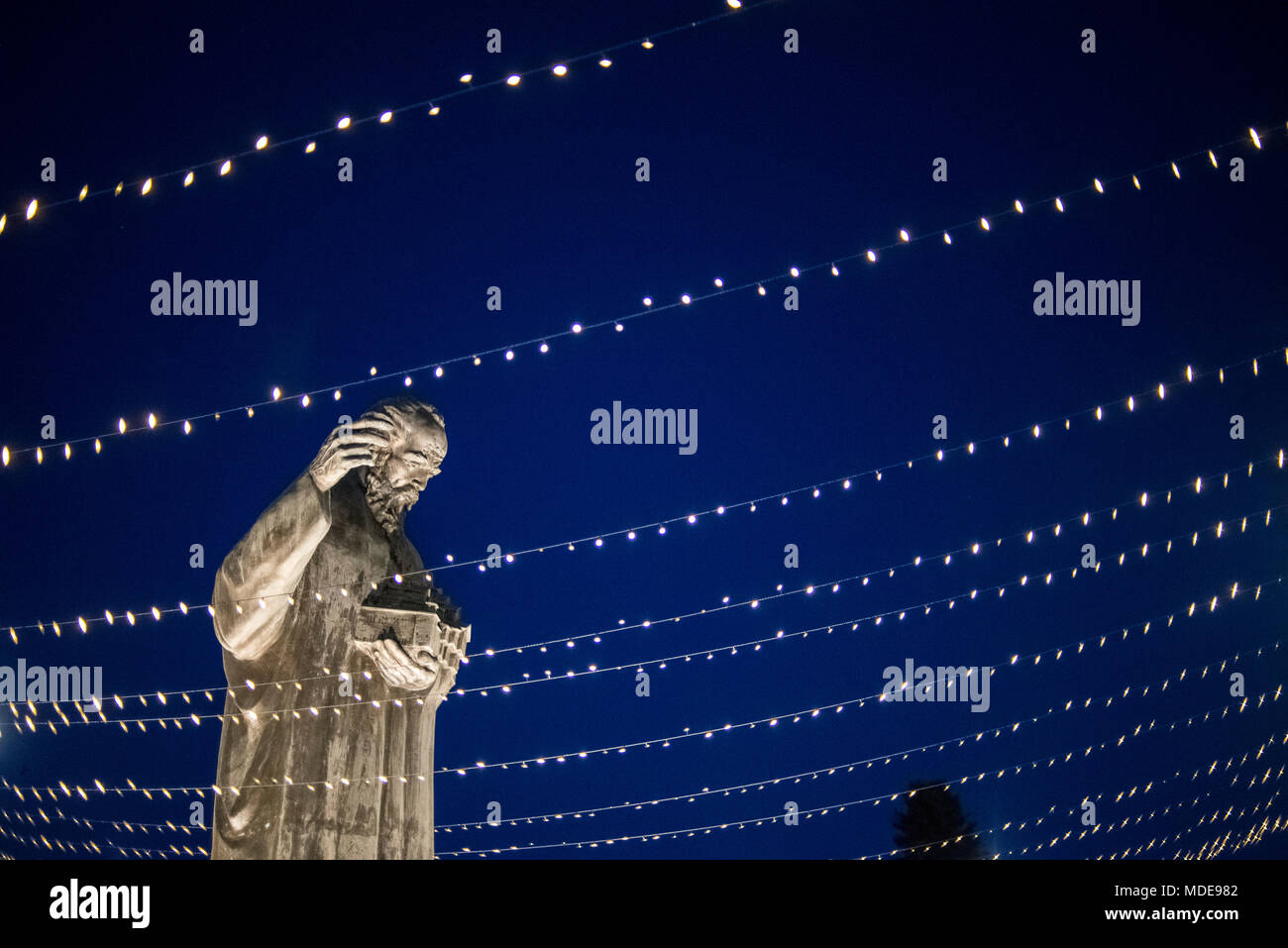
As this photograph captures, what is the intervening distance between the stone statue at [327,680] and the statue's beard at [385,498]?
0.18 meters

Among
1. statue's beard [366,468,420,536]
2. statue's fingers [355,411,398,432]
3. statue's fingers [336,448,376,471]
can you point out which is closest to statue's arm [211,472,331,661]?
statue's fingers [336,448,376,471]

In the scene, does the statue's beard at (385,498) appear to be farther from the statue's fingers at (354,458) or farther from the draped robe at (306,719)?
the statue's fingers at (354,458)

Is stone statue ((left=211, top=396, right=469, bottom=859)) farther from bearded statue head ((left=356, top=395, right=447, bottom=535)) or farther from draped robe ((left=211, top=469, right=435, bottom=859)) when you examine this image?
bearded statue head ((left=356, top=395, right=447, bottom=535))

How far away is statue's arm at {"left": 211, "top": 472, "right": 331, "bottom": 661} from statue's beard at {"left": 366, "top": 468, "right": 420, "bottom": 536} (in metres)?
0.61

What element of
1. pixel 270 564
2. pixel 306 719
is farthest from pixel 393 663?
pixel 270 564

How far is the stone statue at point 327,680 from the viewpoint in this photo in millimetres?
5230

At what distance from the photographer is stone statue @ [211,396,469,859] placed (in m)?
5.23

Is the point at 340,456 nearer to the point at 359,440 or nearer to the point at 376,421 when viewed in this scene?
the point at 359,440

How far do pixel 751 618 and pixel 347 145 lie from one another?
865 cm

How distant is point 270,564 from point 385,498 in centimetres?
90

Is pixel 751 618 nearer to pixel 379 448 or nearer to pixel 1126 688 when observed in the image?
pixel 1126 688

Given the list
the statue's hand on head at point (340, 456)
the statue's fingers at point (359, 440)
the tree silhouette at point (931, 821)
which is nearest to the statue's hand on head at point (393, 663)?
the statue's hand on head at point (340, 456)

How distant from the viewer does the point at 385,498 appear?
6.04m
